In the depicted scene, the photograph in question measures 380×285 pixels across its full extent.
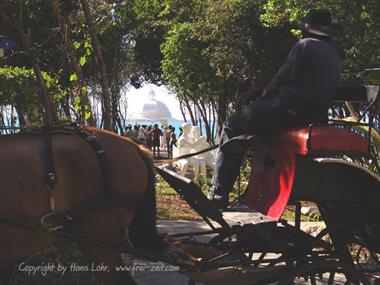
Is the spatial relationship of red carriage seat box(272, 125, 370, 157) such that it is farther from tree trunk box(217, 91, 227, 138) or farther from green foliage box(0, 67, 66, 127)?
tree trunk box(217, 91, 227, 138)

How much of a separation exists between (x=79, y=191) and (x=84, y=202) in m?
0.09

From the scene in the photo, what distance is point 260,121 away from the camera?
186 inches

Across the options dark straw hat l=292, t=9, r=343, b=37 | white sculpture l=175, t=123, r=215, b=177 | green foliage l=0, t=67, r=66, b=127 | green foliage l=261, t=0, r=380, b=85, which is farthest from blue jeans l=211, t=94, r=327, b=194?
green foliage l=0, t=67, r=66, b=127

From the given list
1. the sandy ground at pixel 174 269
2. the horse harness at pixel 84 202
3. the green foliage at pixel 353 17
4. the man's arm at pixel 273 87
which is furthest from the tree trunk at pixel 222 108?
the horse harness at pixel 84 202

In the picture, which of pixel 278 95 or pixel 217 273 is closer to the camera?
pixel 217 273

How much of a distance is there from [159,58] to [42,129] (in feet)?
110

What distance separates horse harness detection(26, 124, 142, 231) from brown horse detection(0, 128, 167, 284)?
3 centimetres

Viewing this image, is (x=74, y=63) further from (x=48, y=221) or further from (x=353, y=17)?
(x=353, y=17)

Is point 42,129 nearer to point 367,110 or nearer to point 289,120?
point 289,120

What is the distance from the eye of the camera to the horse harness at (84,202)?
3951 millimetres

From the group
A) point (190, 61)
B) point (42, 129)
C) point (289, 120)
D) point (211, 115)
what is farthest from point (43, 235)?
point (211, 115)

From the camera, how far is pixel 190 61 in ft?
86.1

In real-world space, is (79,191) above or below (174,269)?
above

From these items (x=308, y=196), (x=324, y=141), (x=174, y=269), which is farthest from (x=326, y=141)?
(x=174, y=269)
